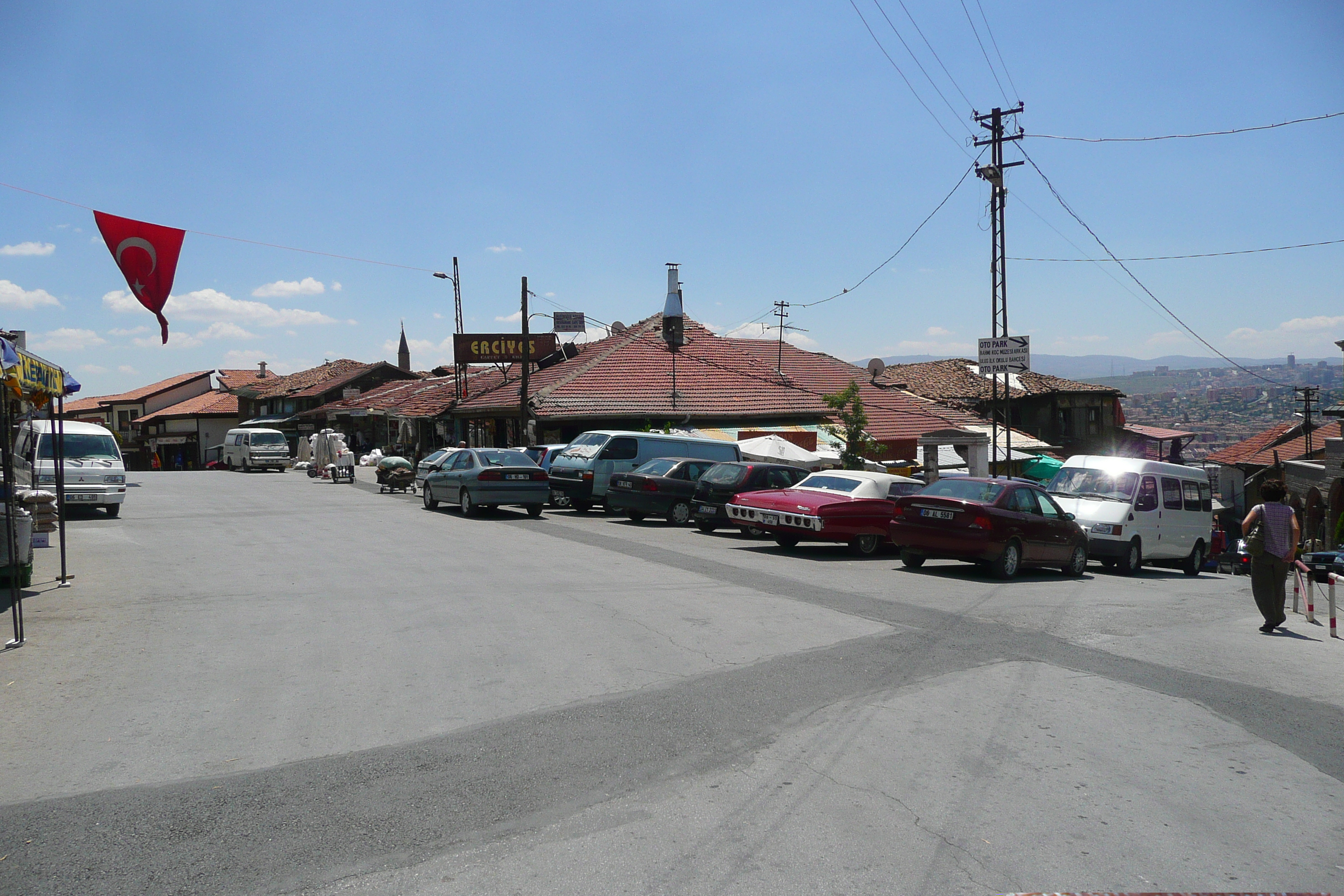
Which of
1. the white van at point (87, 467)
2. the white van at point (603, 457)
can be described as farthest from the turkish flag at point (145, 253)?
the white van at point (603, 457)

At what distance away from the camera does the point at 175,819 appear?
459cm

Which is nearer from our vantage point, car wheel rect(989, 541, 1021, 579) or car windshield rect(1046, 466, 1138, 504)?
car wheel rect(989, 541, 1021, 579)

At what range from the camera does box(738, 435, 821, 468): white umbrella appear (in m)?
27.5

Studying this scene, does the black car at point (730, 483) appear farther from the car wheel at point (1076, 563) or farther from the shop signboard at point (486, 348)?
the shop signboard at point (486, 348)

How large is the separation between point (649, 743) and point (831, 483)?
1197 cm

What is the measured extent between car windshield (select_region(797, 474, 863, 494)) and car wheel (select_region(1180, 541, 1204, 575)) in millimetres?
7490

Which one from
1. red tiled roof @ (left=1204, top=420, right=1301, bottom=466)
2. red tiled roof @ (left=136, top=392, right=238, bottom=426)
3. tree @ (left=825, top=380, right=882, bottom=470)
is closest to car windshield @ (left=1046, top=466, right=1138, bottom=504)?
tree @ (left=825, top=380, right=882, bottom=470)

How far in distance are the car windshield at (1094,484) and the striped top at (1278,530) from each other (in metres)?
7.53

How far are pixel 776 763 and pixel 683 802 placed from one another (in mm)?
798

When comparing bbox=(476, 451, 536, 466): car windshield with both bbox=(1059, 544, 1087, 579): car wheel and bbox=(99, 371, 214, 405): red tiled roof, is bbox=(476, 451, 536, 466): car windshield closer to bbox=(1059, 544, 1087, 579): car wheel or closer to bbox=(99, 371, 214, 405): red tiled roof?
bbox=(1059, 544, 1087, 579): car wheel

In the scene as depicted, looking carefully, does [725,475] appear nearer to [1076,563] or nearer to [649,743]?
[1076,563]

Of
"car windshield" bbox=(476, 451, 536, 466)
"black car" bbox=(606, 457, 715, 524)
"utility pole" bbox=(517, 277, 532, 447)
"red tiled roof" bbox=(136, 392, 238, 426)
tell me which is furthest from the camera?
"red tiled roof" bbox=(136, 392, 238, 426)

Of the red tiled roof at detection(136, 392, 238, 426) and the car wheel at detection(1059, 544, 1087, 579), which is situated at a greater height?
the red tiled roof at detection(136, 392, 238, 426)

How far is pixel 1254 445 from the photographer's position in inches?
2211
